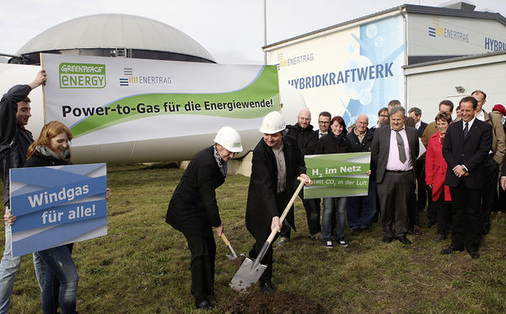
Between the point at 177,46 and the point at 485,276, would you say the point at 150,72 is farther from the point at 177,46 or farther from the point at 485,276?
the point at 177,46

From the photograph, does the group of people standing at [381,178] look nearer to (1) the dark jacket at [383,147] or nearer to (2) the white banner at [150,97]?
(1) the dark jacket at [383,147]

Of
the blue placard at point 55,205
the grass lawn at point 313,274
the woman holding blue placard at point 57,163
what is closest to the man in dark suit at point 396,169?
the grass lawn at point 313,274

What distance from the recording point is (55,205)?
2.96 meters

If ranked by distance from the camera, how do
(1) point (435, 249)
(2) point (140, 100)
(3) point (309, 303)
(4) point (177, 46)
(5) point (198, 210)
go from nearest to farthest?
1. (3) point (309, 303)
2. (5) point (198, 210)
3. (1) point (435, 249)
4. (2) point (140, 100)
5. (4) point (177, 46)

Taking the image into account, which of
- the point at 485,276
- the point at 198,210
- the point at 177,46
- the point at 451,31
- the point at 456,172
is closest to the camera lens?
the point at 198,210

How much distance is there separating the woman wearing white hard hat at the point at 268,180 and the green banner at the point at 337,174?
3.76 feet

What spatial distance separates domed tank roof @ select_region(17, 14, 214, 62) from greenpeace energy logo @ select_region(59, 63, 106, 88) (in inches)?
565

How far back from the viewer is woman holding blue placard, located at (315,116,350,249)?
538 centimetres

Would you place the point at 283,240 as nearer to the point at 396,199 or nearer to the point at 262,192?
the point at 396,199

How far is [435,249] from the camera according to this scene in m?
5.12

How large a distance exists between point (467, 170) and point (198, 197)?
328 centimetres

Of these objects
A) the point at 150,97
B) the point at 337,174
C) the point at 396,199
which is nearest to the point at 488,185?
the point at 396,199

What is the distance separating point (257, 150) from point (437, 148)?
9.71 ft

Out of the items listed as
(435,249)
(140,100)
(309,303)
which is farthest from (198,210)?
(140,100)
